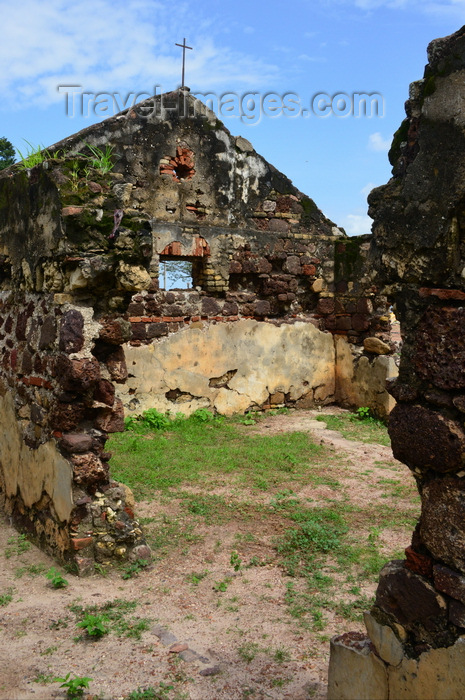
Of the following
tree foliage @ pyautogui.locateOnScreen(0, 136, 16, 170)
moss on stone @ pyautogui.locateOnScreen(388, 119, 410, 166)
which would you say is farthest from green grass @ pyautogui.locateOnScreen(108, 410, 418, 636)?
tree foliage @ pyautogui.locateOnScreen(0, 136, 16, 170)

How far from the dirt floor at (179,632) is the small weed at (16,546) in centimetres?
2

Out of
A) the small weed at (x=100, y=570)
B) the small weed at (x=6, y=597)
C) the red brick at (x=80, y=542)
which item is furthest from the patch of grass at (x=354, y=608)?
the small weed at (x=6, y=597)

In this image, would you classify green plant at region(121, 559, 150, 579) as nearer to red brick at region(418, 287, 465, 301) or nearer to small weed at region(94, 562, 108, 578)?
small weed at region(94, 562, 108, 578)

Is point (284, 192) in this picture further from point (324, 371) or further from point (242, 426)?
point (242, 426)

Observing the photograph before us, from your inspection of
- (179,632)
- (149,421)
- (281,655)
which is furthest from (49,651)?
(149,421)

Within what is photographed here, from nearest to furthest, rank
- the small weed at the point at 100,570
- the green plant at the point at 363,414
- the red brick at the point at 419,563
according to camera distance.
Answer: the red brick at the point at 419,563
the small weed at the point at 100,570
the green plant at the point at 363,414

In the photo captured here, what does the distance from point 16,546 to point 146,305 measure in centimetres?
378

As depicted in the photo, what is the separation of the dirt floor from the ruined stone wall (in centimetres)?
70

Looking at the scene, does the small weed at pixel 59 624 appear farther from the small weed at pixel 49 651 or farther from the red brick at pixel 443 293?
the red brick at pixel 443 293

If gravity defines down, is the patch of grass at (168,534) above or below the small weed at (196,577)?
above

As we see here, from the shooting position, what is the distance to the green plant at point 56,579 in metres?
3.60

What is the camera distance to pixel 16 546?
432cm

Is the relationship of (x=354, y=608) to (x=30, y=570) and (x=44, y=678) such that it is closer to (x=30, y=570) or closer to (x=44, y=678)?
(x=44, y=678)

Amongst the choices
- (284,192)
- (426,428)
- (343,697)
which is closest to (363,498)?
(343,697)
